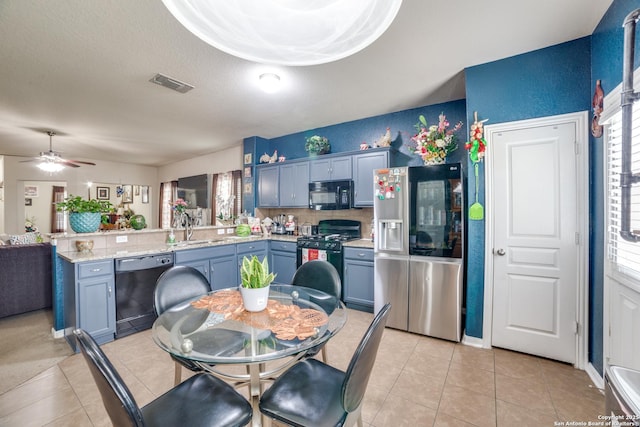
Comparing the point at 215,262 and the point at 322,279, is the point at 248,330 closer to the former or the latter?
the point at 322,279

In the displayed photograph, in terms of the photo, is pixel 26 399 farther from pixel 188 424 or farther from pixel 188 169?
pixel 188 169

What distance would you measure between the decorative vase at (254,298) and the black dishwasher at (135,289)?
6.50 ft

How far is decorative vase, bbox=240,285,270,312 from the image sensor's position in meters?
1.55

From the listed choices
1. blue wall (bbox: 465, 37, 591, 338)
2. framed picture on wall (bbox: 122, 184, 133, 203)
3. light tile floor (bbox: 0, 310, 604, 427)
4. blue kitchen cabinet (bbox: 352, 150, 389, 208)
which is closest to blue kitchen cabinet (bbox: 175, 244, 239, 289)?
light tile floor (bbox: 0, 310, 604, 427)

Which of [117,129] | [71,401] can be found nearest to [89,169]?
[117,129]

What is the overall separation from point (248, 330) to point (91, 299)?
2176mm

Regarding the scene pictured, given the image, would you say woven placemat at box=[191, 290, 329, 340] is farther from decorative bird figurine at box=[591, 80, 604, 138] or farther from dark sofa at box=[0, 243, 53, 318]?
dark sofa at box=[0, 243, 53, 318]

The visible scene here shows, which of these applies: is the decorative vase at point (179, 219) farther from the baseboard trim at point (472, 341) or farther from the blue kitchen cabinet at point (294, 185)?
the baseboard trim at point (472, 341)

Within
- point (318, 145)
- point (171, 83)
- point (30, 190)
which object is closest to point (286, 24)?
point (171, 83)

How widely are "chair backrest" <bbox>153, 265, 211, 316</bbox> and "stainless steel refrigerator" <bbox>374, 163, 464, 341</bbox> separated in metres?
1.91

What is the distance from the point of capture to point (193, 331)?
56.2 inches

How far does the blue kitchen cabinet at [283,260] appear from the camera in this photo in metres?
4.10

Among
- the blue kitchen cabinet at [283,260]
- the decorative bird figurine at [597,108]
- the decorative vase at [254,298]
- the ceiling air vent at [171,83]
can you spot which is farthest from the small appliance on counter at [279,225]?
the decorative bird figurine at [597,108]

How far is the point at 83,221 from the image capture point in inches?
116
